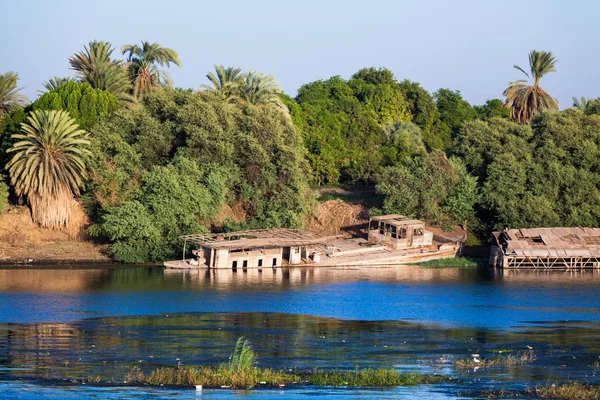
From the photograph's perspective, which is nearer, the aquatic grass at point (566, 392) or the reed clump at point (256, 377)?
the aquatic grass at point (566, 392)

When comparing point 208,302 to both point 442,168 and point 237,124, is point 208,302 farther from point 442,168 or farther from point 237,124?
point 442,168

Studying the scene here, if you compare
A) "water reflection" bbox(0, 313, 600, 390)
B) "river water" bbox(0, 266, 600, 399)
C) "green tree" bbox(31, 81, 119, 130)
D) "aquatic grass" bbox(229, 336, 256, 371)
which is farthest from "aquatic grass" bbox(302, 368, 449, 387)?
"green tree" bbox(31, 81, 119, 130)

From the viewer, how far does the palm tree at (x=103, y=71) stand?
281 ft

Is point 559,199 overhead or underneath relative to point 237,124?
underneath

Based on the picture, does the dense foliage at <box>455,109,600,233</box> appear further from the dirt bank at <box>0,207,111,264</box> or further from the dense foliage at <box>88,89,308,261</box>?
the dirt bank at <box>0,207,111,264</box>

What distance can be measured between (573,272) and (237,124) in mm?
29436

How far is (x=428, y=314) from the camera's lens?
53688 millimetres

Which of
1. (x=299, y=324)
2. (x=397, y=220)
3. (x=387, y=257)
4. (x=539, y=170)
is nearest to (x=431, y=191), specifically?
(x=397, y=220)

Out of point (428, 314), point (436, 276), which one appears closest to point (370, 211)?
point (436, 276)

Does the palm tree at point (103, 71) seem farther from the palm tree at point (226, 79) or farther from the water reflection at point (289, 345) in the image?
the water reflection at point (289, 345)

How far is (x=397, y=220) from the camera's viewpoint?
77.7 metres

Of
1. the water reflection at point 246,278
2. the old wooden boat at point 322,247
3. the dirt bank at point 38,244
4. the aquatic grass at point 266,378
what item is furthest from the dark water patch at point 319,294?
the aquatic grass at point 266,378

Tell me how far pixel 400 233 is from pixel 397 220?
143 centimetres

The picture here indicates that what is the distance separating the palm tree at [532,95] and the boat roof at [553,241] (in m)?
27.6
